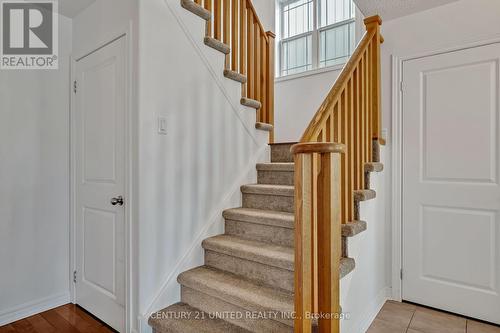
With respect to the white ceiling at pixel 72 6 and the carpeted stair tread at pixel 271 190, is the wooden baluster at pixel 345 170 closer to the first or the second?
the carpeted stair tread at pixel 271 190

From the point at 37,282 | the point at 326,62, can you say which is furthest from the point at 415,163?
the point at 37,282

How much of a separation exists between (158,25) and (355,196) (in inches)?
67.5

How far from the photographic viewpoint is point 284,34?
4133 millimetres

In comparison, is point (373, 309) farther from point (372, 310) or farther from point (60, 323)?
point (60, 323)

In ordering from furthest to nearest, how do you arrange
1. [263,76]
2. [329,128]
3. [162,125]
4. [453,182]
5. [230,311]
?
1. [263,76]
2. [453,182]
3. [162,125]
4. [230,311]
5. [329,128]

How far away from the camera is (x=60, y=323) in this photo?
218 centimetres

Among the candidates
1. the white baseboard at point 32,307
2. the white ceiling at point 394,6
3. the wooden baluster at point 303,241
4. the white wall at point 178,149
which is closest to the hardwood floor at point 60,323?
the white baseboard at point 32,307

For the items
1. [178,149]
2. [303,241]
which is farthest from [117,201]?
[303,241]

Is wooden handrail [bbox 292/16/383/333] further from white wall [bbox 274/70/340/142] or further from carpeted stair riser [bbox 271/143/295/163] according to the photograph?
white wall [bbox 274/70/340/142]

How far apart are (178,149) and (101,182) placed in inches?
26.8

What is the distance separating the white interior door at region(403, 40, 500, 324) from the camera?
2.15 meters

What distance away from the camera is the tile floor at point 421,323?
6.71 ft

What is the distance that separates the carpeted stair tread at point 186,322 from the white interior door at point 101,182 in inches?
14.2

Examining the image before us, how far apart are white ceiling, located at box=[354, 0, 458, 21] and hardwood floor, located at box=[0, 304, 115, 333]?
3.17m
